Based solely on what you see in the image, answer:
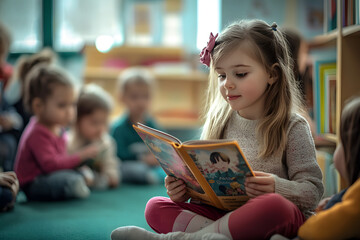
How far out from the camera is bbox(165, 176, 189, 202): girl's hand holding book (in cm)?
108

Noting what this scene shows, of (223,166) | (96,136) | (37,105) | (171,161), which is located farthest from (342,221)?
(96,136)

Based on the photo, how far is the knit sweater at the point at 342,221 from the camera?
0.81 m

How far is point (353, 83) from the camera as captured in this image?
4.66ft

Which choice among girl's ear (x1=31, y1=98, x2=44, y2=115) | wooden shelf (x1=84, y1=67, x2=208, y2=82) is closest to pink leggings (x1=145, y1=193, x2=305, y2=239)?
girl's ear (x1=31, y1=98, x2=44, y2=115)

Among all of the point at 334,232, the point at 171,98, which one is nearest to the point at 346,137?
the point at 334,232

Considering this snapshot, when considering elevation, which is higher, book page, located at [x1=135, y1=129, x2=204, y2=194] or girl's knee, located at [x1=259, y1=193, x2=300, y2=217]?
book page, located at [x1=135, y1=129, x2=204, y2=194]

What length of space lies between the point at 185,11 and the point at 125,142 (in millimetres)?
1282

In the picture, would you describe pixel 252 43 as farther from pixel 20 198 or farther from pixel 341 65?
pixel 20 198

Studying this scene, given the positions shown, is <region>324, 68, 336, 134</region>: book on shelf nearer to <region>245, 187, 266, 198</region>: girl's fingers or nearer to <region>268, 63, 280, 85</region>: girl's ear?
<region>268, 63, 280, 85</region>: girl's ear

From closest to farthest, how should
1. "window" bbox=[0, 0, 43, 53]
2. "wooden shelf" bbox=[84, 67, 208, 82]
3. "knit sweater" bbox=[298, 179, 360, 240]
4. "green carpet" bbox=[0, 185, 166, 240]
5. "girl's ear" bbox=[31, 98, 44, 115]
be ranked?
1. "knit sweater" bbox=[298, 179, 360, 240]
2. "green carpet" bbox=[0, 185, 166, 240]
3. "girl's ear" bbox=[31, 98, 44, 115]
4. "wooden shelf" bbox=[84, 67, 208, 82]
5. "window" bbox=[0, 0, 43, 53]

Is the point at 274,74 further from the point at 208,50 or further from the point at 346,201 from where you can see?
the point at 346,201

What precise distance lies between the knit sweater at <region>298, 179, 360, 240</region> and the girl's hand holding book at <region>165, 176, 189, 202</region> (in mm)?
346

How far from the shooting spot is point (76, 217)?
150 cm

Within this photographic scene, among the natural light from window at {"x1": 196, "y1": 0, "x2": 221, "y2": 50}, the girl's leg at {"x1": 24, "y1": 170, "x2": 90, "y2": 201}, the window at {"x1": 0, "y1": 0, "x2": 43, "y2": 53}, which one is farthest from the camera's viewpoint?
the natural light from window at {"x1": 196, "y1": 0, "x2": 221, "y2": 50}
